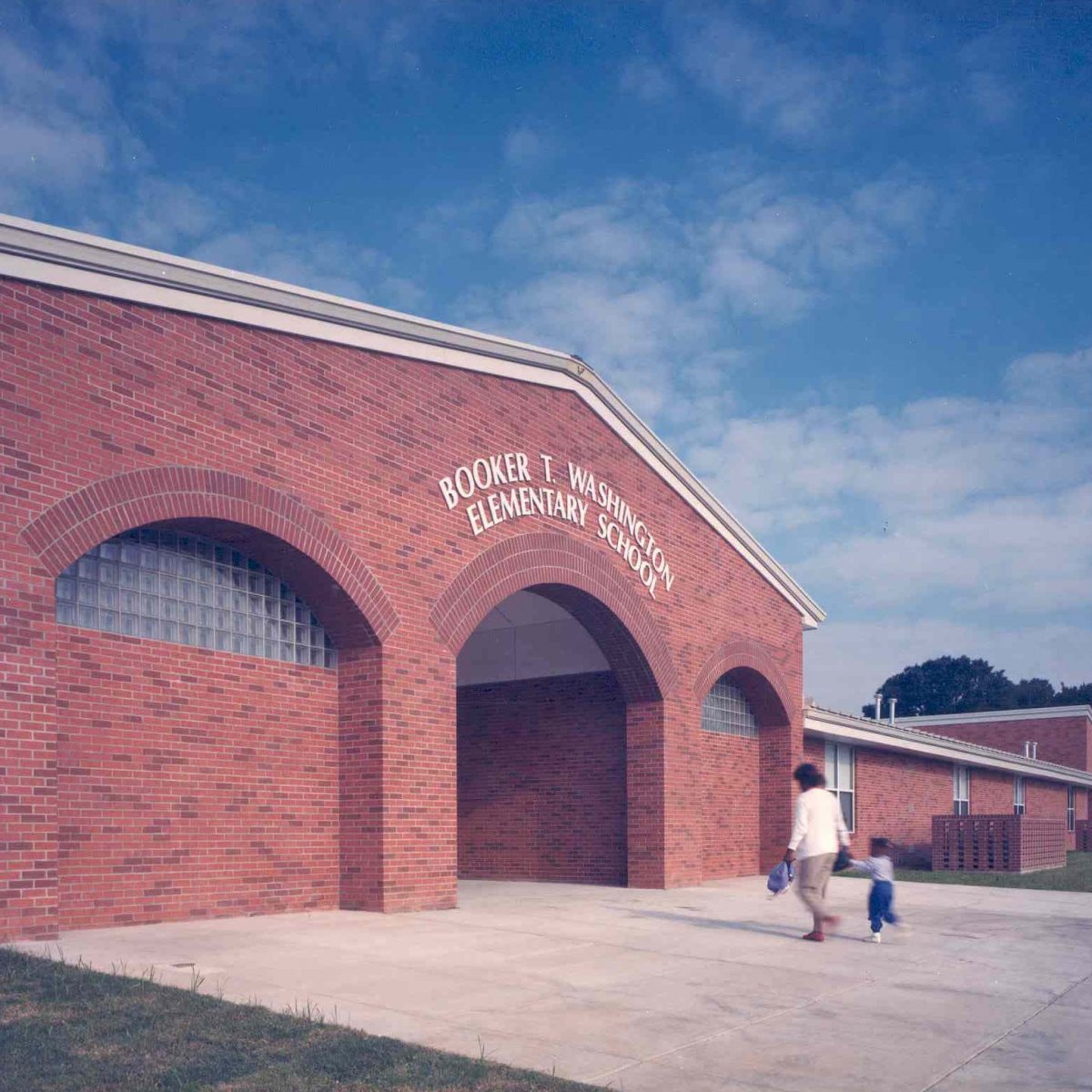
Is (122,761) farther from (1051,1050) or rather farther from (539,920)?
(1051,1050)

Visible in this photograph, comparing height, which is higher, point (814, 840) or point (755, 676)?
point (755, 676)

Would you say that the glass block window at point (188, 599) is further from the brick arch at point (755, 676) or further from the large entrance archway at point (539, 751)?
the brick arch at point (755, 676)

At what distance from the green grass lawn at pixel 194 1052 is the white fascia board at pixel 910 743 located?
16905 mm

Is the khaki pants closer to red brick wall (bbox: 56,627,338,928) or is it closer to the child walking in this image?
the child walking

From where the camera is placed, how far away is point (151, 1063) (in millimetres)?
5852

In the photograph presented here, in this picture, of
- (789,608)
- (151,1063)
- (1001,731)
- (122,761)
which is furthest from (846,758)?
(1001,731)

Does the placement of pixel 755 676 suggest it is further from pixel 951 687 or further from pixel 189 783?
pixel 951 687

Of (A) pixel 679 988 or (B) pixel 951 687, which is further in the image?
(B) pixel 951 687

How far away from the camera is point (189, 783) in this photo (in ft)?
37.4

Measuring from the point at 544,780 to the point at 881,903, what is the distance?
8.06 metres

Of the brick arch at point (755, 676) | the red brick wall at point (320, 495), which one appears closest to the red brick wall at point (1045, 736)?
the brick arch at point (755, 676)

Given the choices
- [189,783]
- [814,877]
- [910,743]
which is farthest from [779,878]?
[910,743]

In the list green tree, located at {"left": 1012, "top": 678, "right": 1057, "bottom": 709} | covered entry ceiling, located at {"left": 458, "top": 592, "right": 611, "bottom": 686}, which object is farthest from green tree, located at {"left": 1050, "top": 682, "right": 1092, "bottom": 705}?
covered entry ceiling, located at {"left": 458, "top": 592, "right": 611, "bottom": 686}

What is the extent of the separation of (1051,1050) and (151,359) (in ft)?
28.8
